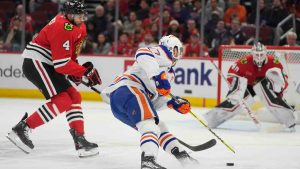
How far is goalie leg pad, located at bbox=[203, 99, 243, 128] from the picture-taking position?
734 centimetres

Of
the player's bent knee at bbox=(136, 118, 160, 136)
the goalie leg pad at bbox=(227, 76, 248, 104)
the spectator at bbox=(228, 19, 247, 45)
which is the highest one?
the player's bent knee at bbox=(136, 118, 160, 136)

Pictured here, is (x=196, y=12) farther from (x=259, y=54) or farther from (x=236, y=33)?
(x=259, y=54)

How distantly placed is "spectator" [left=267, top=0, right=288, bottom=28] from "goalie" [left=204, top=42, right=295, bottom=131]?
231 cm

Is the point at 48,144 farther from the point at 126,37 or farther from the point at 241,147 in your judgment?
the point at 126,37

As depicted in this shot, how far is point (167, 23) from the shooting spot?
10.1 m

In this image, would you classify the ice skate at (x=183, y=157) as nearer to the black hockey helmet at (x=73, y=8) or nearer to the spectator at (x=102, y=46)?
the black hockey helmet at (x=73, y=8)

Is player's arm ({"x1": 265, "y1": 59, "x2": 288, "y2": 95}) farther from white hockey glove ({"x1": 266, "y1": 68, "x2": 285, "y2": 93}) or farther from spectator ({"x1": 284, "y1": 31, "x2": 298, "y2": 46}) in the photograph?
spectator ({"x1": 284, "y1": 31, "x2": 298, "y2": 46})

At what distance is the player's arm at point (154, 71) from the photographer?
4.48 m

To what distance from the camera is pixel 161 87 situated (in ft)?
14.7

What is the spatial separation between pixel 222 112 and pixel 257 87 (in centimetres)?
43

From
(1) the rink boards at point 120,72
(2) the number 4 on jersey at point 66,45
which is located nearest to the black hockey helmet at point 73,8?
(2) the number 4 on jersey at point 66,45

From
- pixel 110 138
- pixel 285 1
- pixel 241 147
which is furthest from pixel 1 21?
pixel 241 147

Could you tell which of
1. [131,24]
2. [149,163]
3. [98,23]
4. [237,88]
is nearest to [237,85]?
[237,88]

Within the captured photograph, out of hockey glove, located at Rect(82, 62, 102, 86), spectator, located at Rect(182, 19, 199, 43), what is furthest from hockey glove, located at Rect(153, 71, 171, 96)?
spectator, located at Rect(182, 19, 199, 43)
